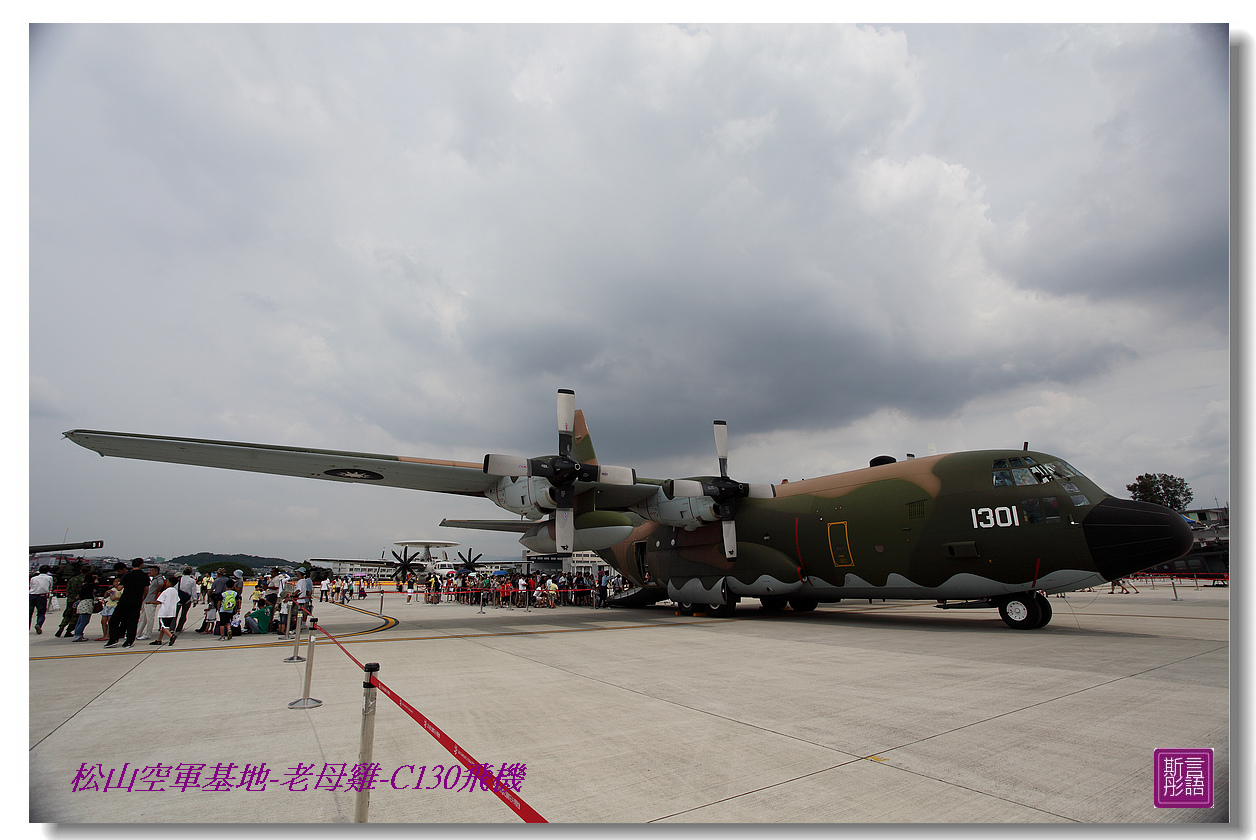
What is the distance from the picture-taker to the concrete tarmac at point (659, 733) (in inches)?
137

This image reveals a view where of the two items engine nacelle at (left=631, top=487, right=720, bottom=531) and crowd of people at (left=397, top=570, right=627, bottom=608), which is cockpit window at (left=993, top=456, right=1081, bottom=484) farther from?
crowd of people at (left=397, top=570, right=627, bottom=608)

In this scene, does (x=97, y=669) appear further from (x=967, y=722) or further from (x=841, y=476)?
(x=841, y=476)

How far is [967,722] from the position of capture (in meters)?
5.10

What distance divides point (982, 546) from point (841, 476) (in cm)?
392

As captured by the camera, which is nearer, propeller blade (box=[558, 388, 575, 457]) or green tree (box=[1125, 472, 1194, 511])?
propeller blade (box=[558, 388, 575, 457])

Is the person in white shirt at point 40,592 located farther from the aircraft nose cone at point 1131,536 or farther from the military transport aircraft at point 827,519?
the aircraft nose cone at point 1131,536

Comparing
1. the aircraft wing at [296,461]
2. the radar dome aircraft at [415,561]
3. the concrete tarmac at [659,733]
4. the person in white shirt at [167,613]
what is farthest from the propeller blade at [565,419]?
the radar dome aircraft at [415,561]

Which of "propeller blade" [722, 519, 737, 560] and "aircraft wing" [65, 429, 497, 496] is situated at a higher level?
"aircraft wing" [65, 429, 497, 496]

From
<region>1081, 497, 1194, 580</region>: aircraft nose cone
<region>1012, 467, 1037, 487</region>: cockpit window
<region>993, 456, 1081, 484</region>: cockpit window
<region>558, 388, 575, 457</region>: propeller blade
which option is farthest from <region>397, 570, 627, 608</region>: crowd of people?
<region>1081, 497, 1194, 580</region>: aircraft nose cone

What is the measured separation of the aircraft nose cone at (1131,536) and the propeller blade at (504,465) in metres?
11.8

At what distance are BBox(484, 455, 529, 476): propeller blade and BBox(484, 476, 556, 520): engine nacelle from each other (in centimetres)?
109

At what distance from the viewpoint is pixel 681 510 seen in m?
17.0

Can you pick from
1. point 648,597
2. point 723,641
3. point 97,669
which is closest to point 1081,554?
point 723,641

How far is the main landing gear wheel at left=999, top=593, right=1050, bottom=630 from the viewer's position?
39.5 feet
